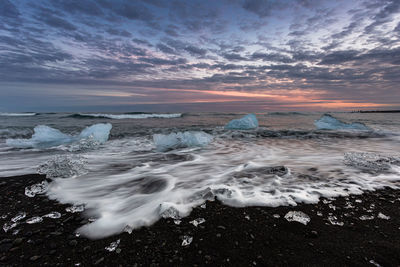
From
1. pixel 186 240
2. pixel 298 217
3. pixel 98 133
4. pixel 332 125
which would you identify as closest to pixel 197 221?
pixel 186 240

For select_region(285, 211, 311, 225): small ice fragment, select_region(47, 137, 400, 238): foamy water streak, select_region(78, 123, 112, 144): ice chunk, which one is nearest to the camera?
select_region(285, 211, 311, 225): small ice fragment

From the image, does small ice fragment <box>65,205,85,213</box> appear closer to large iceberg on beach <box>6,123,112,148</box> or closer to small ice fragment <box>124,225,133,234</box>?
small ice fragment <box>124,225,133,234</box>

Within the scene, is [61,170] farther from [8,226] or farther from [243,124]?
[243,124]

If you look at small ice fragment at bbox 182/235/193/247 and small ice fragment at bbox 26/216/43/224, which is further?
small ice fragment at bbox 26/216/43/224

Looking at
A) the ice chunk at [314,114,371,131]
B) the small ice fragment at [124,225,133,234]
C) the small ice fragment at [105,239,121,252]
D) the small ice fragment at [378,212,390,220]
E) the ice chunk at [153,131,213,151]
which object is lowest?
the ice chunk at [314,114,371,131]

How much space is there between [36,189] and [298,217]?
11.7 ft

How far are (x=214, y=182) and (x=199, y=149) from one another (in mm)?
3398

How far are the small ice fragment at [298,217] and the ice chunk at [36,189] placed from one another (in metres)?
3.32

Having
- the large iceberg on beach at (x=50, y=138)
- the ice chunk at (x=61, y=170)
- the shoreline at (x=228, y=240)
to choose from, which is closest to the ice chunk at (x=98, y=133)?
the large iceberg on beach at (x=50, y=138)

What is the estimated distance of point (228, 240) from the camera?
1760mm

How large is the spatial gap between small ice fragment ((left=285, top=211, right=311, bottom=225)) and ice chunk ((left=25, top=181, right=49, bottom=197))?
332 centimetres

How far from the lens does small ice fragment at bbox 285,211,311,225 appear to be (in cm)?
206

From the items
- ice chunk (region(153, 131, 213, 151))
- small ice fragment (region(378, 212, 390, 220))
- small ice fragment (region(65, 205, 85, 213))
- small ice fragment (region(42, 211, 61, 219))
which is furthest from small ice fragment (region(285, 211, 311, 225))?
ice chunk (region(153, 131, 213, 151))

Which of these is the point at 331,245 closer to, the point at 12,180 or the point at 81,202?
the point at 81,202
